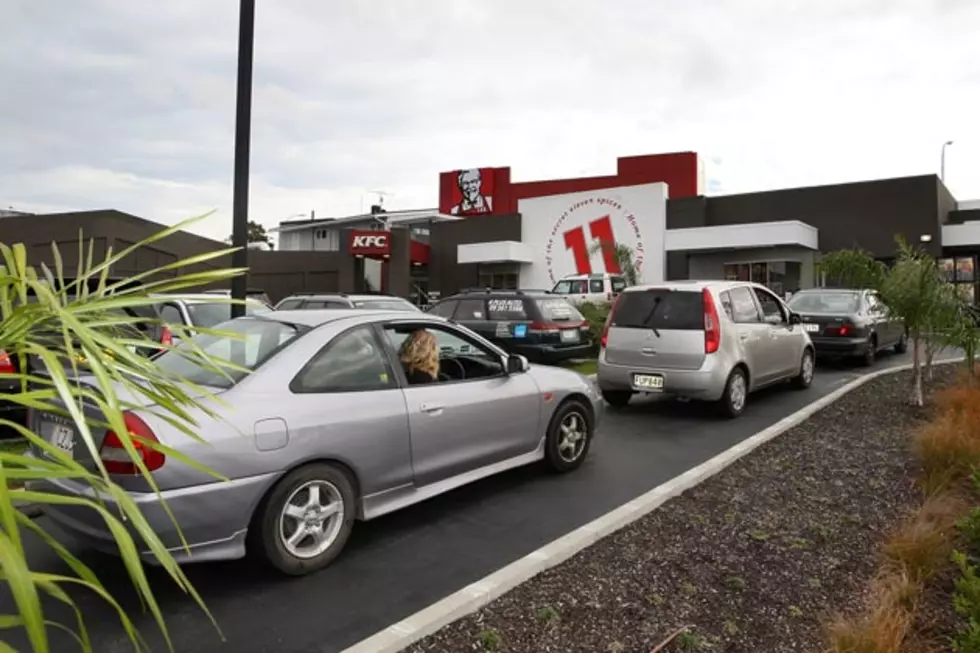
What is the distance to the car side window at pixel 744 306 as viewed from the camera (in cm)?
847

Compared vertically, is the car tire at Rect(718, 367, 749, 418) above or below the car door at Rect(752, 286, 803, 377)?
below

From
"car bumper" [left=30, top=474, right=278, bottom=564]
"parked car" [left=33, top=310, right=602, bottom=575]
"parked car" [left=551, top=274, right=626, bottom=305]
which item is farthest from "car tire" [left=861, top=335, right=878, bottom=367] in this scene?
"car bumper" [left=30, top=474, right=278, bottom=564]

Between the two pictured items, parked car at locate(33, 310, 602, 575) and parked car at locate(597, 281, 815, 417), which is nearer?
parked car at locate(33, 310, 602, 575)

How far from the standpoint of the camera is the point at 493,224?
112 ft

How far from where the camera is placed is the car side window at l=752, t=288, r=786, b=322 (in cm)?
923

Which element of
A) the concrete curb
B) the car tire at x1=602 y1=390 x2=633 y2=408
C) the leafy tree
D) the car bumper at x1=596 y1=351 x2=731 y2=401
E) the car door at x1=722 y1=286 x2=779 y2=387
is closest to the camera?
the concrete curb

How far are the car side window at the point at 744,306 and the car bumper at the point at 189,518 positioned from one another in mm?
6522

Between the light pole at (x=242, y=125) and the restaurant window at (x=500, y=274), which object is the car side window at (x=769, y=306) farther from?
the restaurant window at (x=500, y=274)

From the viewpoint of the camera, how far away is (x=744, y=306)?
870cm

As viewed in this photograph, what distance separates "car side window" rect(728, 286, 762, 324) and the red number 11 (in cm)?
2080

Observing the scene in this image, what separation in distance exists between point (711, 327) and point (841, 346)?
254 inches

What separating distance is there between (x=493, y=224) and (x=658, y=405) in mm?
25830

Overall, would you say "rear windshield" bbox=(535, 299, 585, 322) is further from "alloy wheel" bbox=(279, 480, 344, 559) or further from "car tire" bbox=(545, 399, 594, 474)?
"alloy wheel" bbox=(279, 480, 344, 559)

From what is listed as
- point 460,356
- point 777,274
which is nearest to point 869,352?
point 460,356
